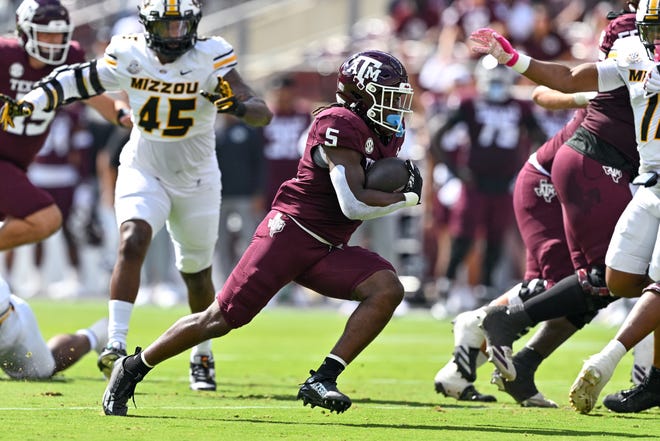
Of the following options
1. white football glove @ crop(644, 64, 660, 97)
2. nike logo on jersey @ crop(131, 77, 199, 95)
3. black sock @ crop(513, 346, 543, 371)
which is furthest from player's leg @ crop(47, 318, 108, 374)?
white football glove @ crop(644, 64, 660, 97)

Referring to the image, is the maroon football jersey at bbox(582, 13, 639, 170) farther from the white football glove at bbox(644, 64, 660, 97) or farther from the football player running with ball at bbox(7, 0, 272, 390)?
the football player running with ball at bbox(7, 0, 272, 390)

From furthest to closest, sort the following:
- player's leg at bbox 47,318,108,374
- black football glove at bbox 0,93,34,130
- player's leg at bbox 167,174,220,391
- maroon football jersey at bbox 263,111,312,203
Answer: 1. maroon football jersey at bbox 263,111,312,203
2. player's leg at bbox 47,318,108,374
3. player's leg at bbox 167,174,220,391
4. black football glove at bbox 0,93,34,130

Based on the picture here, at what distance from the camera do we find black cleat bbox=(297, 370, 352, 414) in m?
5.99

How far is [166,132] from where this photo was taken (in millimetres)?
7945

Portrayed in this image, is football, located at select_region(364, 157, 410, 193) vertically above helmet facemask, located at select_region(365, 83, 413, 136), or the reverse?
helmet facemask, located at select_region(365, 83, 413, 136)

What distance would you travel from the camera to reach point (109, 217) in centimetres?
1596

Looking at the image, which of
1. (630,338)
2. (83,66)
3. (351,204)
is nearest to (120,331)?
(83,66)

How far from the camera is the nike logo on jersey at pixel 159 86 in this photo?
7.87 m

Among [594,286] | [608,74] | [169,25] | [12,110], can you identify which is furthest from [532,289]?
[12,110]

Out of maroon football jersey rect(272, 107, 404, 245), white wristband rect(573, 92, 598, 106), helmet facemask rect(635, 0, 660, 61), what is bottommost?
maroon football jersey rect(272, 107, 404, 245)

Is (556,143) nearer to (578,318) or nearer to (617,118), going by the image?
(617,118)

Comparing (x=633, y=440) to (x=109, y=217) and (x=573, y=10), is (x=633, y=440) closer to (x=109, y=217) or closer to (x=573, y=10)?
(x=109, y=217)

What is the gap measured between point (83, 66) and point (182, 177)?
861 mm

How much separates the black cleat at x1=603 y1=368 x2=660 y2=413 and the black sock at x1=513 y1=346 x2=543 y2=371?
571 mm
